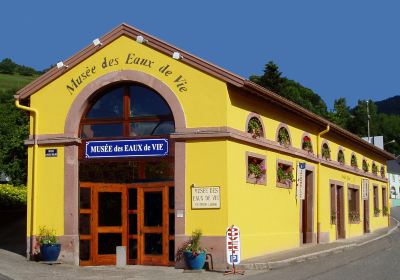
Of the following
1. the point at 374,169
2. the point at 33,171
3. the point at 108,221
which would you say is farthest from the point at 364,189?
the point at 33,171

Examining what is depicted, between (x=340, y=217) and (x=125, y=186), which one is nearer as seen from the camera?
(x=125, y=186)

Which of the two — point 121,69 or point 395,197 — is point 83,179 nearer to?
point 121,69

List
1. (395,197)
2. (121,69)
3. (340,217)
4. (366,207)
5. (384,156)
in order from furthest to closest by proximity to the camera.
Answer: (395,197)
(384,156)
(366,207)
(340,217)
(121,69)

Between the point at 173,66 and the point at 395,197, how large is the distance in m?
75.5

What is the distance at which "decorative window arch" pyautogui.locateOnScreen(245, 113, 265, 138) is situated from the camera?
60.0 ft

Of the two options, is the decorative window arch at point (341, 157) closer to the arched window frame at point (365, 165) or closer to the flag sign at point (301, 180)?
the arched window frame at point (365, 165)

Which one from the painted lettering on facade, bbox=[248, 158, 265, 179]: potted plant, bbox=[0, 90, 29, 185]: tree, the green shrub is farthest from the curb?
bbox=[0, 90, 29, 185]: tree

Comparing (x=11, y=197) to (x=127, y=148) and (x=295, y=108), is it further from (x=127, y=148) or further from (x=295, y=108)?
(x=295, y=108)

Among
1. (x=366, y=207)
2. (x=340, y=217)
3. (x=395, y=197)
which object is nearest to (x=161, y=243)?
(x=340, y=217)

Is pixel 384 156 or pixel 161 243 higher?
pixel 384 156

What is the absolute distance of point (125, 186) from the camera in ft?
58.9

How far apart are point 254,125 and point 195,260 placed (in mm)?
4625

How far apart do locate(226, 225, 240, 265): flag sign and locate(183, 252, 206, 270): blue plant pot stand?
3.14 ft

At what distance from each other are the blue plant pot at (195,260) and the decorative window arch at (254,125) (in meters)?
4.02
